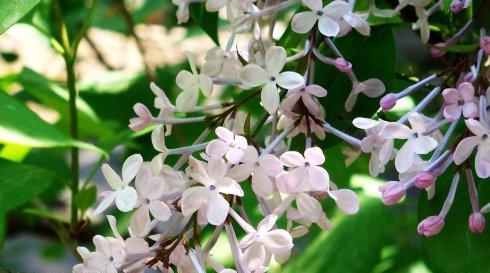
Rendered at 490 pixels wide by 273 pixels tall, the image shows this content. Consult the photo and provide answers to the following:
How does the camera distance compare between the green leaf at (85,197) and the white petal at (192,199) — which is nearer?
the white petal at (192,199)

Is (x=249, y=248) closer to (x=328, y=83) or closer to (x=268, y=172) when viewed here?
(x=268, y=172)

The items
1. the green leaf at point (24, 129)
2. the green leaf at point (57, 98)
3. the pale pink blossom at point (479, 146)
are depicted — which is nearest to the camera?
the pale pink blossom at point (479, 146)

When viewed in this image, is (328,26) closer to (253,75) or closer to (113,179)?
(253,75)

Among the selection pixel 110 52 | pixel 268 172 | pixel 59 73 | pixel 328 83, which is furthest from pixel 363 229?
pixel 110 52

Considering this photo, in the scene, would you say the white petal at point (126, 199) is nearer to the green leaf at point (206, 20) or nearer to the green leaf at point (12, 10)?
the green leaf at point (12, 10)

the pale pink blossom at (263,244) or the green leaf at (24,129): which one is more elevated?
the pale pink blossom at (263,244)

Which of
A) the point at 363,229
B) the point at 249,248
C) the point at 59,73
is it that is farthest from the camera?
the point at 59,73

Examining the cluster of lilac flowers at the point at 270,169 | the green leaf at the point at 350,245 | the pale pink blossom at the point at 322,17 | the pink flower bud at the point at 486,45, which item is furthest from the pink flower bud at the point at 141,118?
the green leaf at the point at 350,245

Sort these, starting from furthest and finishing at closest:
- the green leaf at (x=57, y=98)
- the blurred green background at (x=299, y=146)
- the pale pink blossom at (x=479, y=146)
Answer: the green leaf at (x=57, y=98) → the blurred green background at (x=299, y=146) → the pale pink blossom at (x=479, y=146)
